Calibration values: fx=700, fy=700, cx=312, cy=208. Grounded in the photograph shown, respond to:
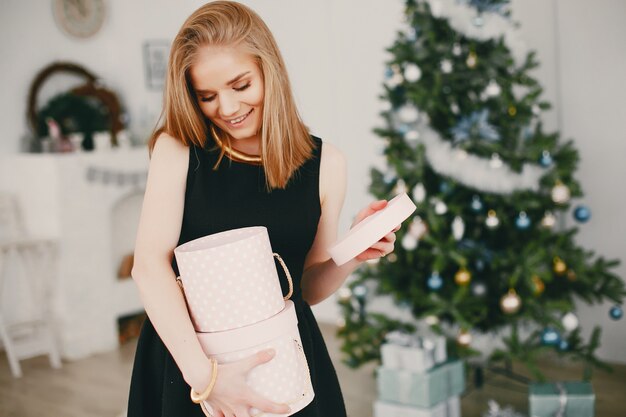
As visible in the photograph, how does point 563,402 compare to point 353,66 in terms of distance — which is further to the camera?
point 353,66

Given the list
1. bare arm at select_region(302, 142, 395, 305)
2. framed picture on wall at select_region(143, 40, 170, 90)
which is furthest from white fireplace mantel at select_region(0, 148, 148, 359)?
bare arm at select_region(302, 142, 395, 305)

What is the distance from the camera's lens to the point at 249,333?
97 centimetres

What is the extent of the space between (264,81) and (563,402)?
2.03 metres

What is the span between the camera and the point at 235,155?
1136mm

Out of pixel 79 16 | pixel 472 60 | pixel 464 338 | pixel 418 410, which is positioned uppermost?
pixel 79 16

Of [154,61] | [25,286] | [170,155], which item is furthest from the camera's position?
[154,61]

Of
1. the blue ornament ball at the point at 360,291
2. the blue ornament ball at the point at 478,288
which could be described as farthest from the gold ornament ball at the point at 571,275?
the blue ornament ball at the point at 360,291

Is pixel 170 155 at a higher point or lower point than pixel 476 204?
higher

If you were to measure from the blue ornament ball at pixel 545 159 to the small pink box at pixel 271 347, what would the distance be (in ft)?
7.09

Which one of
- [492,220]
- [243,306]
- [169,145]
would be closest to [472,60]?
[492,220]

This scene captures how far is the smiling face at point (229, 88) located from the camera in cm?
104

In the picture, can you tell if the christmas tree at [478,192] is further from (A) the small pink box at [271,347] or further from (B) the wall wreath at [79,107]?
(B) the wall wreath at [79,107]

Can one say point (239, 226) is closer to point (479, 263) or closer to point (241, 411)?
point (241, 411)

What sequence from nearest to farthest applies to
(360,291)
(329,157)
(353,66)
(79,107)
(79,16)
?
1. (329,157)
2. (360,291)
3. (353,66)
4. (79,107)
5. (79,16)
